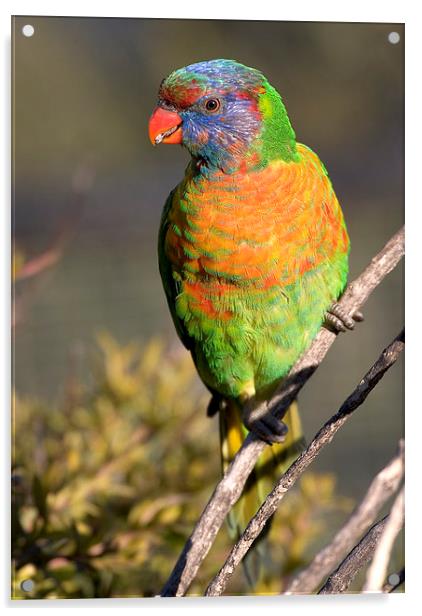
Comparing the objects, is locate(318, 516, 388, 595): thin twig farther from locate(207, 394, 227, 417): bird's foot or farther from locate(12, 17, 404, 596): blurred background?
locate(207, 394, 227, 417): bird's foot

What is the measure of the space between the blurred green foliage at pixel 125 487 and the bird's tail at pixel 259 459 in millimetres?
51

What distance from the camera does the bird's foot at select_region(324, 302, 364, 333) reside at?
174 centimetres

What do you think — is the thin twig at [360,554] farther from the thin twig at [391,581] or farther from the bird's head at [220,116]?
the bird's head at [220,116]

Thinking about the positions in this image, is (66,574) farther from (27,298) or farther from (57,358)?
(27,298)

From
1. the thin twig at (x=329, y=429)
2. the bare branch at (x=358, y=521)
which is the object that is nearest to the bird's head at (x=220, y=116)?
the thin twig at (x=329, y=429)

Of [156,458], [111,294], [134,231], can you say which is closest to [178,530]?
[156,458]

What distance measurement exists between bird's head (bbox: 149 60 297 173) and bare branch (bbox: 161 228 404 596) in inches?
12.7

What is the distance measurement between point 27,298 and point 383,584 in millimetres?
1109

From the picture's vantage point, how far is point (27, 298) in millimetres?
1904

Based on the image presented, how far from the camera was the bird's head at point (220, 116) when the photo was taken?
64.0 inches

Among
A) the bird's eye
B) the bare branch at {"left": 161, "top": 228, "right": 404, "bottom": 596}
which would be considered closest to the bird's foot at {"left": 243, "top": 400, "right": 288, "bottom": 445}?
the bare branch at {"left": 161, "top": 228, "right": 404, "bottom": 596}

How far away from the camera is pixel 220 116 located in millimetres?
1656

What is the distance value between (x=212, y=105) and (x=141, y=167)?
0.50m

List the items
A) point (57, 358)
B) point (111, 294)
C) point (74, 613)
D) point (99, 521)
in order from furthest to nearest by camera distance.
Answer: point (111, 294), point (57, 358), point (99, 521), point (74, 613)
